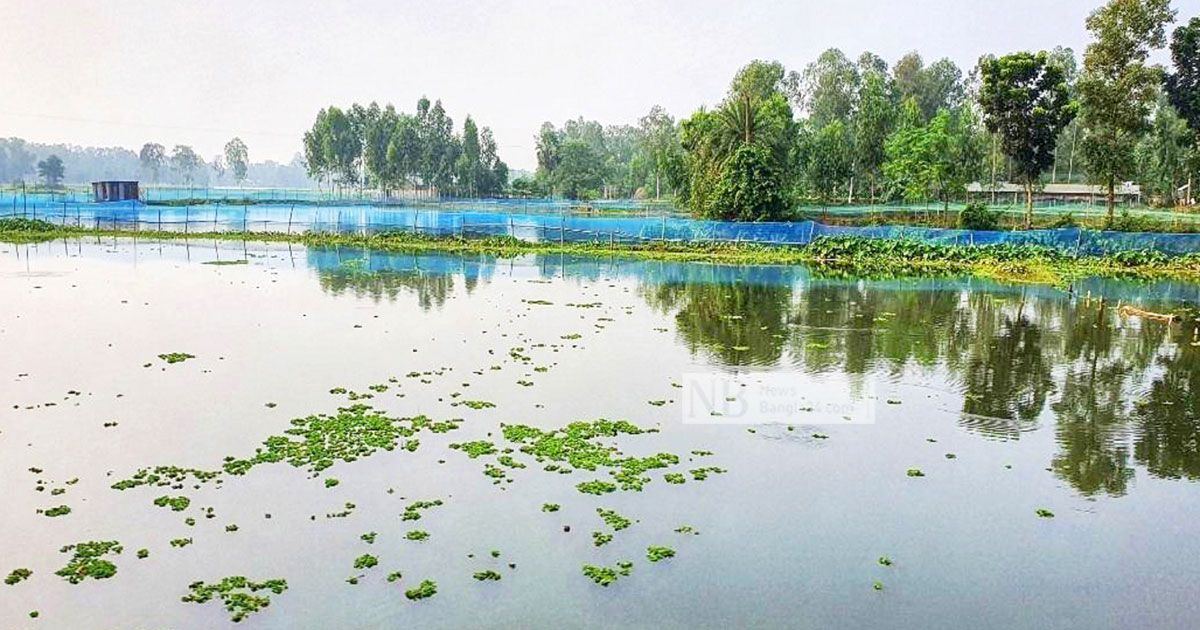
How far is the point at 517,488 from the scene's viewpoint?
1182 cm

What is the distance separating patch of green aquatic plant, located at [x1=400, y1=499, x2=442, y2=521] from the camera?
1073 cm

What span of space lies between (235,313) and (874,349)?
59.9 feet

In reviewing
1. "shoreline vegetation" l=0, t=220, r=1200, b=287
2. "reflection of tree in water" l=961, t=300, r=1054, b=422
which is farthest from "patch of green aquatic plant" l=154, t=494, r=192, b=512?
"shoreline vegetation" l=0, t=220, r=1200, b=287

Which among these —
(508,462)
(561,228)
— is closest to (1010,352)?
(508,462)

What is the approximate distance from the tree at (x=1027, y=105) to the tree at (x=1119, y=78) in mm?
1646

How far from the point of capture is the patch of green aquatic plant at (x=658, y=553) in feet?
32.3

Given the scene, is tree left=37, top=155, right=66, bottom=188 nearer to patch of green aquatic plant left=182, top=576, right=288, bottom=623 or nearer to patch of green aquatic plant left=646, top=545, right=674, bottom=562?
patch of green aquatic plant left=182, top=576, right=288, bottom=623

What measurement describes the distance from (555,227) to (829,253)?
660 inches

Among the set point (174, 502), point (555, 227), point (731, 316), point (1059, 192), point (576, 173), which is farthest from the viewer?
point (576, 173)

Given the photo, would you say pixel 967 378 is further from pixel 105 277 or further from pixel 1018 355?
pixel 105 277

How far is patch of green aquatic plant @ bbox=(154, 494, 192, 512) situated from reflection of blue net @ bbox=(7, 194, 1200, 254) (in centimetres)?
3855

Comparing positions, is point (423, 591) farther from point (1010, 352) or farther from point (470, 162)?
point (470, 162)

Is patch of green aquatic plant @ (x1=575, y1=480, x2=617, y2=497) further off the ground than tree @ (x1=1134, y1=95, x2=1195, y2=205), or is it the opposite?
tree @ (x1=1134, y1=95, x2=1195, y2=205)

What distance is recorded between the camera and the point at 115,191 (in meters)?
71.6
